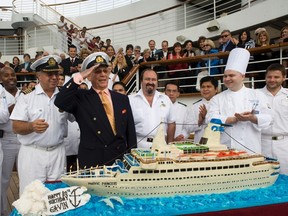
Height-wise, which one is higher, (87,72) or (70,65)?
(70,65)

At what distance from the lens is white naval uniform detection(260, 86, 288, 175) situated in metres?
2.69

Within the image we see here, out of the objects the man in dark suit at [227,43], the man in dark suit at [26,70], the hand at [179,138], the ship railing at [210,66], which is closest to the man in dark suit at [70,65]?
the man in dark suit at [26,70]

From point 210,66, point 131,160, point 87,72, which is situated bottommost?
point 131,160

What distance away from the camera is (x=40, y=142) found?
Result: 7.89ft

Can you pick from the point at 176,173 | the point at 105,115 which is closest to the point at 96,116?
the point at 105,115

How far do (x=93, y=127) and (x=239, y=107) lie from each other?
3.80 ft

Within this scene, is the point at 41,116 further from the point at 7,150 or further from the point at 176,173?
the point at 176,173

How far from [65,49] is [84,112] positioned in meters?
10.8

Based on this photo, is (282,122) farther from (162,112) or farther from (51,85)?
(51,85)

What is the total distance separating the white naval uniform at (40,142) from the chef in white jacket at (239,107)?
1.25 m

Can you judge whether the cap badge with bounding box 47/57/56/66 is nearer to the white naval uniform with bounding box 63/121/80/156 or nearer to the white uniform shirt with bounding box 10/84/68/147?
the white uniform shirt with bounding box 10/84/68/147

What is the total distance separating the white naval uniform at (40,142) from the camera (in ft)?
7.91

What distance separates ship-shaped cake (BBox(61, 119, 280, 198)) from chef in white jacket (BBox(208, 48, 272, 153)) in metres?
0.40

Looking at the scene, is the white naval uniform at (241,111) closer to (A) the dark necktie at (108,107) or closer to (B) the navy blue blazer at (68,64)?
(A) the dark necktie at (108,107)
